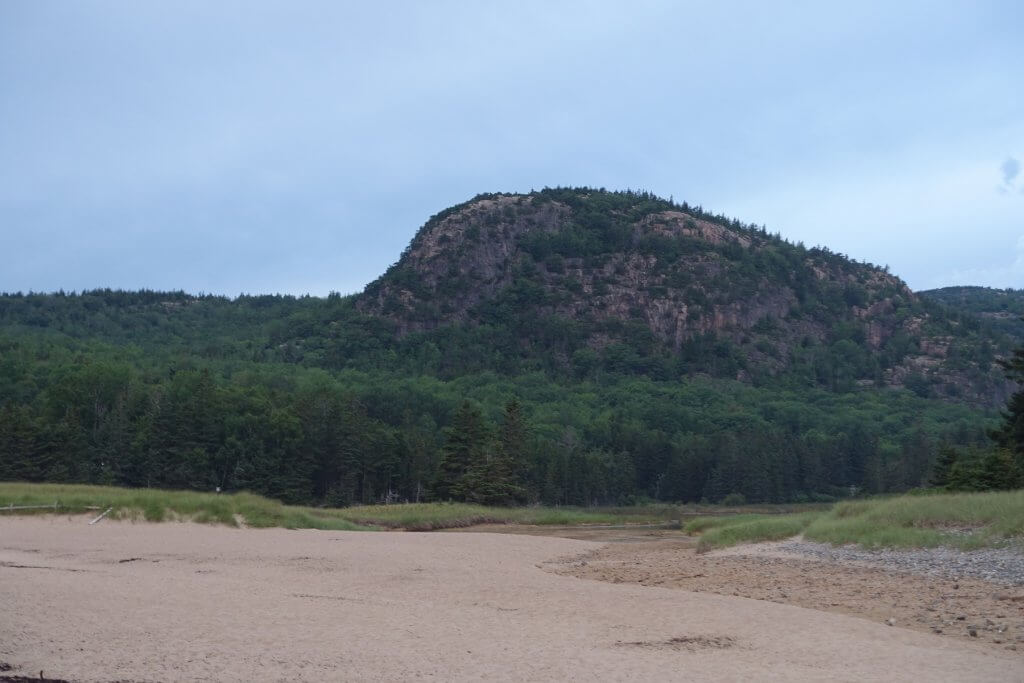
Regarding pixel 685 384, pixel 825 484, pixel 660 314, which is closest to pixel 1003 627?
pixel 825 484

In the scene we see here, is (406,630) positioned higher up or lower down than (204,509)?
lower down

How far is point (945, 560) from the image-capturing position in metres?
24.7

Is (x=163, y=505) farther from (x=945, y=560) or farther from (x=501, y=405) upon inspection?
(x=501, y=405)

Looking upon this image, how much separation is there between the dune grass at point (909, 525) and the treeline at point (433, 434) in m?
34.8

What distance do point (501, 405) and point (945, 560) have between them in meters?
116

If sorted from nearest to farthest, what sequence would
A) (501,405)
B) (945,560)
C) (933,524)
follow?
(945,560) → (933,524) → (501,405)

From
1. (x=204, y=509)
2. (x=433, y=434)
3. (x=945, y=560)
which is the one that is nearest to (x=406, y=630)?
(x=945, y=560)

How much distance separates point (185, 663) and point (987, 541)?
22.7 metres

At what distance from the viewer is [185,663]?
12.3 meters

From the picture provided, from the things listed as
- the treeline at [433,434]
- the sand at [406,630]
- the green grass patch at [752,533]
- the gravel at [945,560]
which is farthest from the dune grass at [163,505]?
the treeline at [433,434]

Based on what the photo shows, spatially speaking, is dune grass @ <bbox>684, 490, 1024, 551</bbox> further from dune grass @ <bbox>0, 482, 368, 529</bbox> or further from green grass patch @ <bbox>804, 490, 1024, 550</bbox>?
dune grass @ <bbox>0, 482, 368, 529</bbox>

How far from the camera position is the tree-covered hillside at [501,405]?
7575 centimetres

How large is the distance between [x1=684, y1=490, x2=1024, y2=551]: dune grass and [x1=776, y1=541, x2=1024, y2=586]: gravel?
60 cm

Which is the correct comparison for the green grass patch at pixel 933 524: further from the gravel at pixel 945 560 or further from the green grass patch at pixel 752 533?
the green grass patch at pixel 752 533
